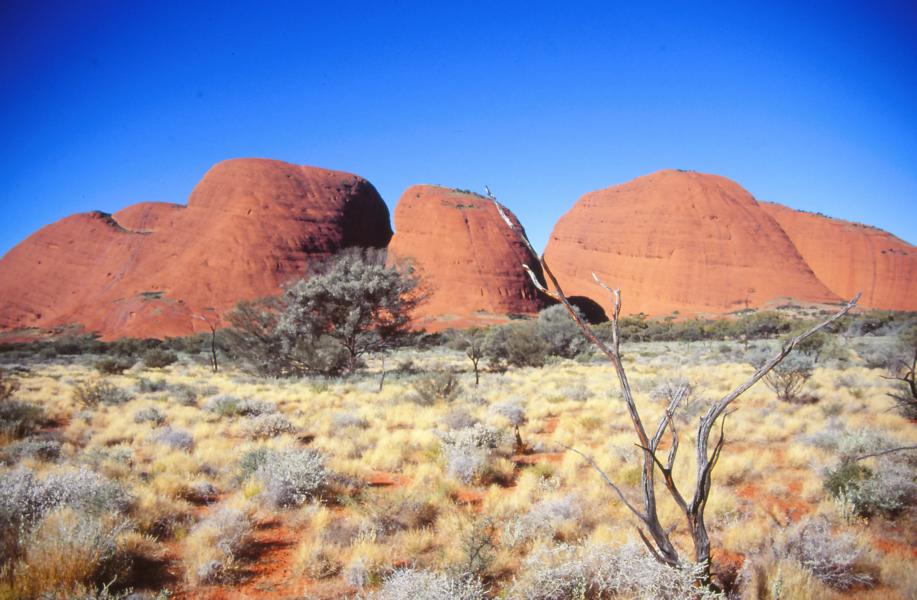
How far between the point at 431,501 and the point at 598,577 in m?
2.06

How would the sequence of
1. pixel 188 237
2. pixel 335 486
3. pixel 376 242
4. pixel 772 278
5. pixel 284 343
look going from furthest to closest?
pixel 376 242 < pixel 772 278 < pixel 188 237 < pixel 284 343 < pixel 335 486

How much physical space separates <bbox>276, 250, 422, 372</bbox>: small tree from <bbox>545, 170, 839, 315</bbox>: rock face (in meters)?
48.2

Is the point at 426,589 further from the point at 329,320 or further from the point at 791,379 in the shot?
the point at 329,320

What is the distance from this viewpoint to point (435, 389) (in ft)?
33.6

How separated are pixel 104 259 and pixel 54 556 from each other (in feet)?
260

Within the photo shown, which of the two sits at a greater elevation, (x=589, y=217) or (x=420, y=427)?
(x=589, y=217)

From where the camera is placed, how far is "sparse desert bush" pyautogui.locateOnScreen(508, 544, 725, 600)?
246 centimetres

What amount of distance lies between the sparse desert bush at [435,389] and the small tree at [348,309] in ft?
17.2

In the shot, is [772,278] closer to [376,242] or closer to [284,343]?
[376,242]

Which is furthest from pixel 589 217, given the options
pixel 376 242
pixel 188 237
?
pixel 188 237

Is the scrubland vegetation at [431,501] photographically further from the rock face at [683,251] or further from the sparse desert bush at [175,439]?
the rock face at [683,251]

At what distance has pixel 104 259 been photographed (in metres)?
64.2

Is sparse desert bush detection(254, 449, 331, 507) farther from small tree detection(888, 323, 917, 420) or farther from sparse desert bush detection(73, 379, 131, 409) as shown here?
small tree detection(888, 323, 917, 420)

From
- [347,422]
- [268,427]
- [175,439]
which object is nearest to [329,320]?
[347,422]
